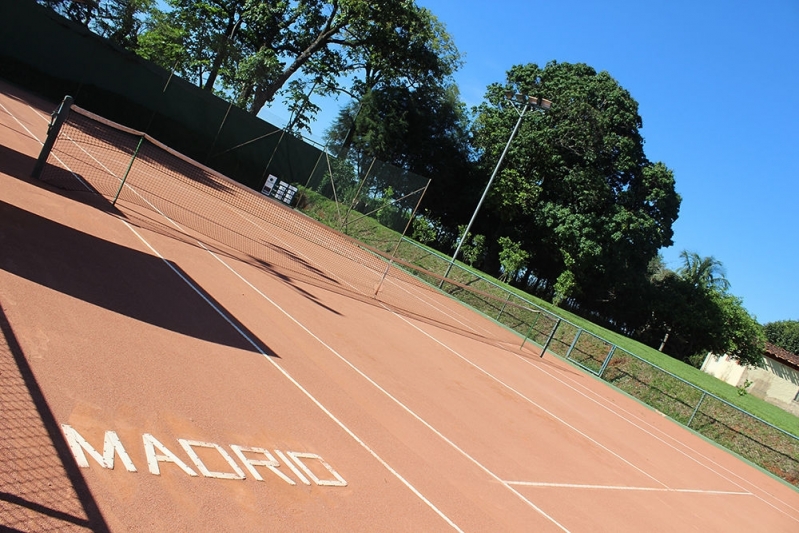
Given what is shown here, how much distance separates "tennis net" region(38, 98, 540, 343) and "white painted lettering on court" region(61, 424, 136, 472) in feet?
25.4

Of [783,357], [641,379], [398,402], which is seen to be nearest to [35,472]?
[398,402]

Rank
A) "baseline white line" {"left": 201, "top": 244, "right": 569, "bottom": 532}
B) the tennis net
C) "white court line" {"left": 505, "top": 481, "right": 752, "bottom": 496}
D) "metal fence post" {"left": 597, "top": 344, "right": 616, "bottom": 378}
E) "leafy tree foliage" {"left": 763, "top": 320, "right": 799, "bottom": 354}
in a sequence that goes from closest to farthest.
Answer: "baseline white line" {"left": 201, "top": 244, "right": 569, "bottom": 532} → "white court line" {"left": 505, "top": 481, "right": 752, "bottom": 496} → the tennis net → "metal fence post" {"left": 597, "top": 344, "right": 616, "bottom": 378} → "leafy tree foliage" {"left": 763, "top": 320, "right": 799, "bottom": 354}

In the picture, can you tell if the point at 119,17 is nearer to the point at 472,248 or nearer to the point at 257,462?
the point at 472,248

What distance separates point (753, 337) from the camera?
42.6m

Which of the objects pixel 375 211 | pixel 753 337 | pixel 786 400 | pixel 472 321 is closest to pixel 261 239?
pixel 472 321

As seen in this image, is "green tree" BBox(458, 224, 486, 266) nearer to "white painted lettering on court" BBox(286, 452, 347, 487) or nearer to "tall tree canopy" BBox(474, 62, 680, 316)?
"tall tree canopy" BBox(474, 62, 680, 316)

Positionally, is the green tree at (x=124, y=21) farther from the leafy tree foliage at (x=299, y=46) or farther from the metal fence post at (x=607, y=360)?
the metal fence post at (x=607, y=360)

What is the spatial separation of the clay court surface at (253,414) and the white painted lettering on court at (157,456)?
2cm

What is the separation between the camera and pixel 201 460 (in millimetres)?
4625

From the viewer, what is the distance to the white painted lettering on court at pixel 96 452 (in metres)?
4.02

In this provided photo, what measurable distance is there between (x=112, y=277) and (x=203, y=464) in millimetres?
4035

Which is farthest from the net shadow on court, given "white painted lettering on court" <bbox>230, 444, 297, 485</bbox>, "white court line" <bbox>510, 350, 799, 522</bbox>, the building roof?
the building roof

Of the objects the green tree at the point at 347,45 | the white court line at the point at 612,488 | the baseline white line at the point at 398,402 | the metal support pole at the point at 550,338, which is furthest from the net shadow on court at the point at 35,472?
the green tree at the point at 347,45

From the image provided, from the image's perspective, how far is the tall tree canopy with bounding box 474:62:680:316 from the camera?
118 feet
